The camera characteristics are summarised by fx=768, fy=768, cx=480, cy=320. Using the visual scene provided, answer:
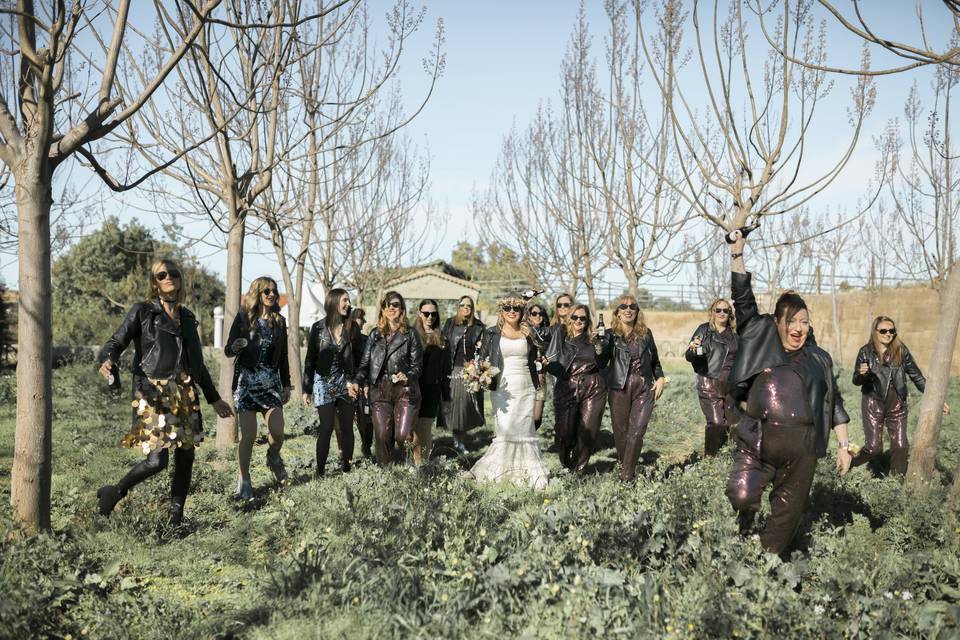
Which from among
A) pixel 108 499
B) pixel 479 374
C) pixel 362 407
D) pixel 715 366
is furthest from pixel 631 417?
pixel 108 499

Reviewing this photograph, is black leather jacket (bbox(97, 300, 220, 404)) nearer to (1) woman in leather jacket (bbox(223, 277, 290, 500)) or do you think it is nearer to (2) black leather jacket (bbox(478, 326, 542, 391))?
(1) woman in leather jacket (bbox(223, 277, 290, 500))

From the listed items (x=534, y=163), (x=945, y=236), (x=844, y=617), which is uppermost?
(x=534, y=163)

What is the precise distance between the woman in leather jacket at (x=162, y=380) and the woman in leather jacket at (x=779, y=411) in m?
3.62

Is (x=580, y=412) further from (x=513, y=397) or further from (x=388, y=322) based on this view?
(x=388, y=322)

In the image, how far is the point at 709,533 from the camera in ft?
14.8

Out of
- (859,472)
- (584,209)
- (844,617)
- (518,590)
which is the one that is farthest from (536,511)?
(584,209)

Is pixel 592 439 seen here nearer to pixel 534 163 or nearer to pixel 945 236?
pixel 534 163

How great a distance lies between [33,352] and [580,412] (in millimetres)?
5039

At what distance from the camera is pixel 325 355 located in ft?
24.3

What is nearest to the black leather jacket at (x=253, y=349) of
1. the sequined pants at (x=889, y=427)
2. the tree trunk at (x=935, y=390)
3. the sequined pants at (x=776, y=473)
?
the sequined pants at (x=776, y=473)

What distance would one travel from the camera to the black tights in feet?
16.8

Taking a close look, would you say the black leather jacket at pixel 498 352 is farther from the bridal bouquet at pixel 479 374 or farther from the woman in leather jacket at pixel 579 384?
the woman in leather jacket at pixel 579 384

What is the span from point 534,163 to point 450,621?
13.5m

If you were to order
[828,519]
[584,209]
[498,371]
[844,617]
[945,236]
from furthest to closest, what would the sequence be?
[945,236] < [584,209] < [498,371] < [828,519] < [844,617]
